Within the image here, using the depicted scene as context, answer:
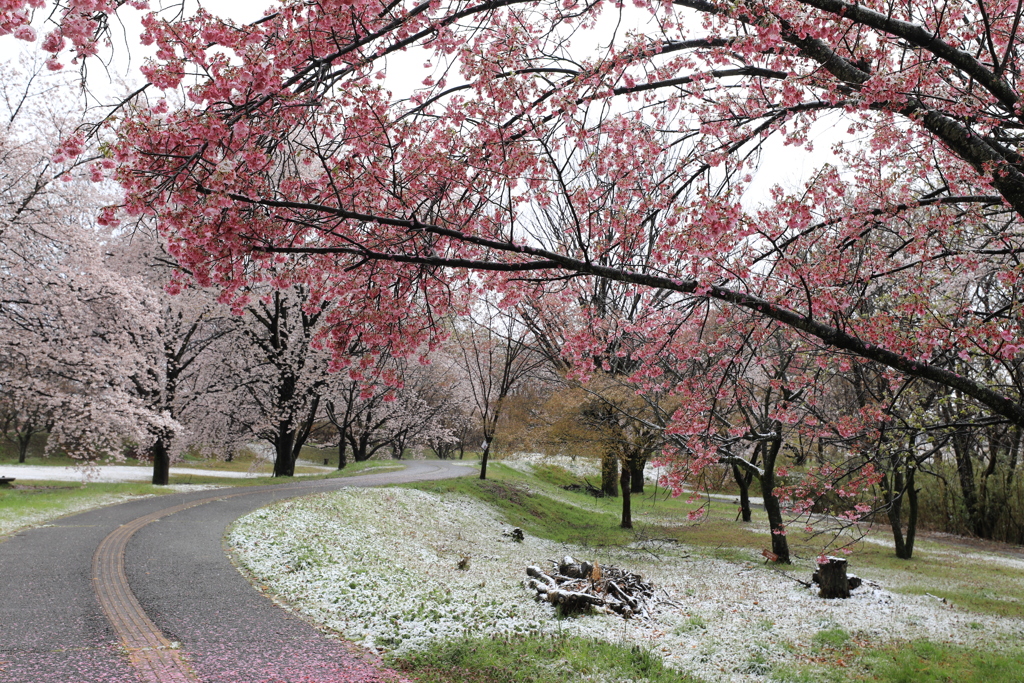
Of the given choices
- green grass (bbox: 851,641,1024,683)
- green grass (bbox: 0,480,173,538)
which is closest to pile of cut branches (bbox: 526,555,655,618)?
green grass (bbox: 851,641,1024,683)

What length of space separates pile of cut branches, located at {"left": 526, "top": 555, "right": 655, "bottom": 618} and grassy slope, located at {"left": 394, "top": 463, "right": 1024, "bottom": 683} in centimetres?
168

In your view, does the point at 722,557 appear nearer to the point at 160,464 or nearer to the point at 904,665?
the point at 904,665

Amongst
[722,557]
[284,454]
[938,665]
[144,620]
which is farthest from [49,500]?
[938,665]

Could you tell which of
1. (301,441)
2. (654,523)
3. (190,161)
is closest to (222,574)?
(190,161)

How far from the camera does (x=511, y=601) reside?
29.3ft

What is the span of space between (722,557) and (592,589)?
797 cm

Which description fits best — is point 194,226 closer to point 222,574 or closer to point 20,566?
point 222,574

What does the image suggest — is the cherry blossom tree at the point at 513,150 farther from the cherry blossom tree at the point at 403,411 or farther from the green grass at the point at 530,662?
the cherry blossom tree at the point at 403,411

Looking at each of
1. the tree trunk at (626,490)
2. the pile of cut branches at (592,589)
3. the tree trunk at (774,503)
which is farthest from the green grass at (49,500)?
the tree trunk at (774,503)

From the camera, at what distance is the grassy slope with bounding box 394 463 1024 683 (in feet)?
21.4

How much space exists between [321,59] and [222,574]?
25.6ft

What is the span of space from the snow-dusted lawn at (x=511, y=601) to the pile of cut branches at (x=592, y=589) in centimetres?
26

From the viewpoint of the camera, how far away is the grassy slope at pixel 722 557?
6535mm

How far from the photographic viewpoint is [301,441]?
30.1 m
